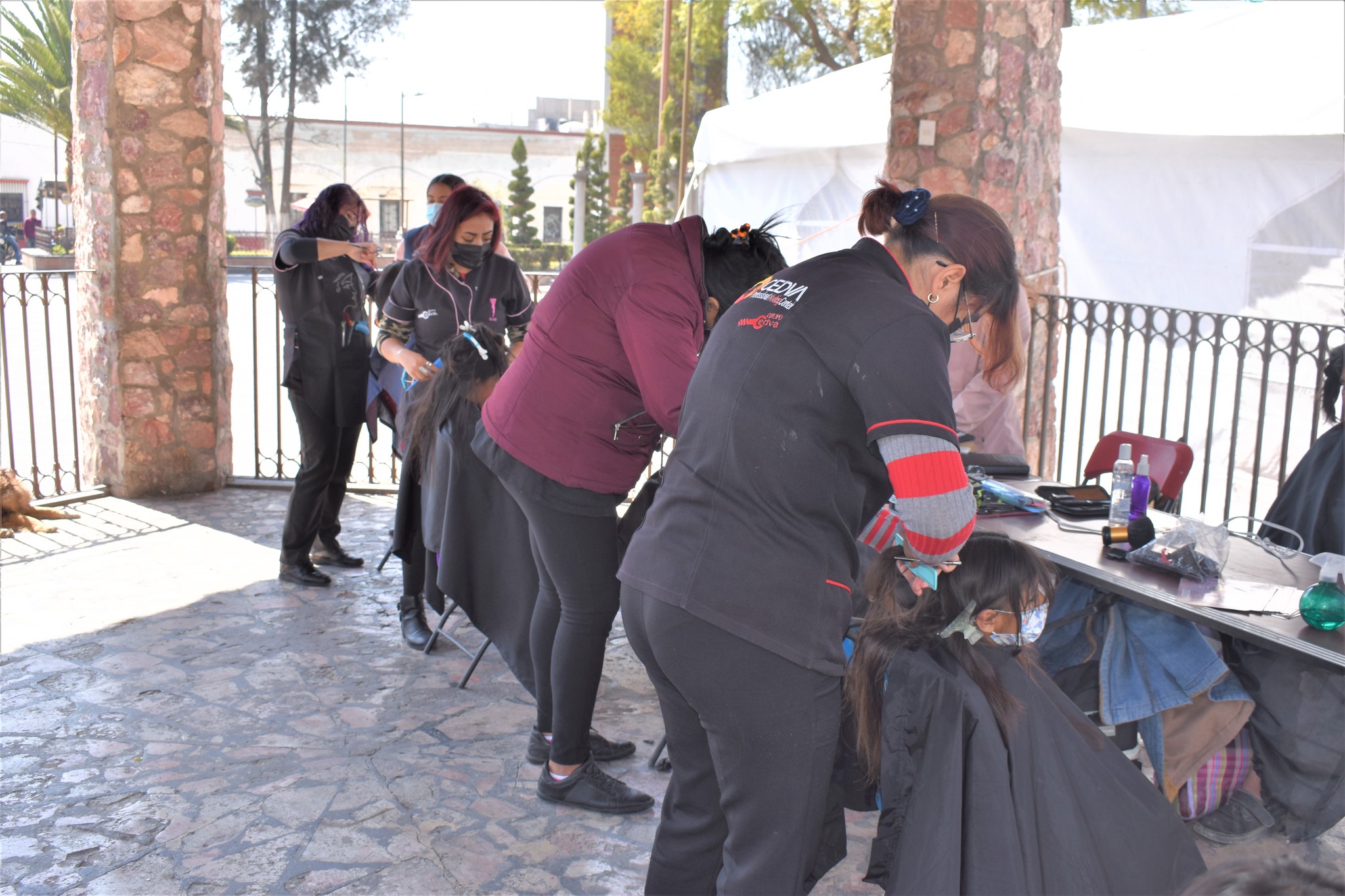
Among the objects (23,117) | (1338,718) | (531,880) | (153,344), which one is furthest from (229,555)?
(23,117)

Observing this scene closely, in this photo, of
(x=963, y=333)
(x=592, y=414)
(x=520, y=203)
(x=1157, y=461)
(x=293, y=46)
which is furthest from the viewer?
(x=520, y=203)

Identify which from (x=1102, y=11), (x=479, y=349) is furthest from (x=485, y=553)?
(x=1102, y=11)

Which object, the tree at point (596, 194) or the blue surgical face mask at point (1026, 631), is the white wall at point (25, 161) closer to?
the tree at point (596, 194)

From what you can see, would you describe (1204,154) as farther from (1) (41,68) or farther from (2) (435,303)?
(1) (41,68)

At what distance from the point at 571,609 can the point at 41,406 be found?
792 cm

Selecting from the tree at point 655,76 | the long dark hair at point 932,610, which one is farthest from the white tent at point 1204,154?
the tree at point 655,76

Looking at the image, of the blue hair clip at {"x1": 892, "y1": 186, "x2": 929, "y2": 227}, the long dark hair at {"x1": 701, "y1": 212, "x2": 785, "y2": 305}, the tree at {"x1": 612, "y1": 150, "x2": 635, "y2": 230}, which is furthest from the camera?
the tree at {"x1": 612, "y1": 150, "x2": 635, "y2": 230}

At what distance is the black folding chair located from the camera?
3.84 m

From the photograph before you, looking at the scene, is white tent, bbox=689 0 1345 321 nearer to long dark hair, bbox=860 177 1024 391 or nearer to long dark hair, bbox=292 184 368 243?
long dark hair, bbox=292 184 368 243

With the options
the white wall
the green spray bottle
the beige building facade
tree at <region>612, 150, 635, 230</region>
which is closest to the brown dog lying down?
the green spray bottle

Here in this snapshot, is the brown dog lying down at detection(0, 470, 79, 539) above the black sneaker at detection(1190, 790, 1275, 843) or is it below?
above

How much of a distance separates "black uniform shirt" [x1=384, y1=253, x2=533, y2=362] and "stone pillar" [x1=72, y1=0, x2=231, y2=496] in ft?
8.26

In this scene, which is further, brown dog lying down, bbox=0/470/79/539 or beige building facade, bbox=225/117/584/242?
beige building facade, bbox=225/117/584/242

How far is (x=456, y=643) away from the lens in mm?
4215
